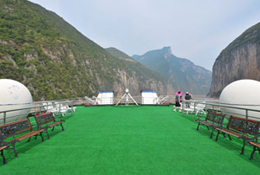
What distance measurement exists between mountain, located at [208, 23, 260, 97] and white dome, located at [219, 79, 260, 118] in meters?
73.2

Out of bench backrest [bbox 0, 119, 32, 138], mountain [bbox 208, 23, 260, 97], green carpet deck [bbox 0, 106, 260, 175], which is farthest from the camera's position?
mountain [bbox 208, 23, 260, 97]

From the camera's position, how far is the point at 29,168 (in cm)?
350

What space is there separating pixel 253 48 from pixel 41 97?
93.8 m

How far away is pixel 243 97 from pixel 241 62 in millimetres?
88092

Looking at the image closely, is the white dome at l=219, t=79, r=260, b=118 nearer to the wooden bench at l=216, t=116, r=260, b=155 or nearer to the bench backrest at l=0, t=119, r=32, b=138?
the wooden bench at l=216, t=116, r=260, b=155

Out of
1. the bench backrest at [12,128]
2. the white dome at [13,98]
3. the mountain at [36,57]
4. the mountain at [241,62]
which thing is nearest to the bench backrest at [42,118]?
the bench backrest at [12,128]

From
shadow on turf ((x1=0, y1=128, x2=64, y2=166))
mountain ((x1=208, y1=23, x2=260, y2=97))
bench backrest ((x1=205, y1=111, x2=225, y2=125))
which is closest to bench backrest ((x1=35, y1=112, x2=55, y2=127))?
shadow on turf ((x1=0, y1=128, x2=64, y2=166))

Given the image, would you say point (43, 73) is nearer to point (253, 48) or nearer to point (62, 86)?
point (62, 86)

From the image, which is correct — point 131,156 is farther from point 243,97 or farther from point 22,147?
point 243,97

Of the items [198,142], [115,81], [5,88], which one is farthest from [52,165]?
[115,81]

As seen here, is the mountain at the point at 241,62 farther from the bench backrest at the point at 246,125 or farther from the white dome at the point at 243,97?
the bench backrest at the point at 246,125

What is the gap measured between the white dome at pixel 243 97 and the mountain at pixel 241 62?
240ft

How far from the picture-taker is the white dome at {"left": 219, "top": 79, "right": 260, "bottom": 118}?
22.5 feet

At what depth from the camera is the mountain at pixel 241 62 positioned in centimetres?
6844
